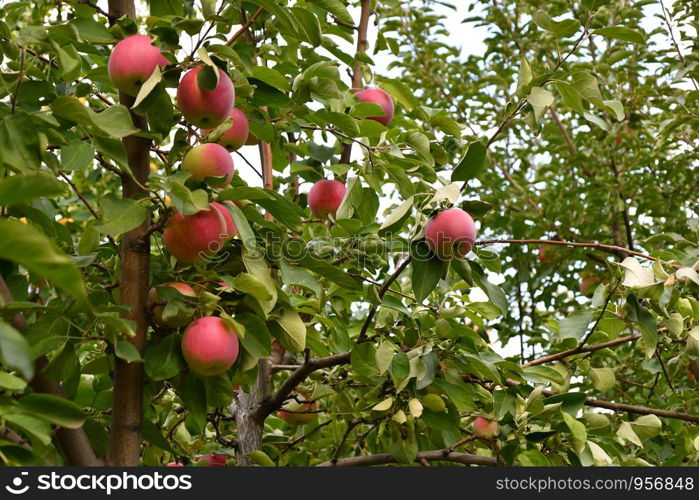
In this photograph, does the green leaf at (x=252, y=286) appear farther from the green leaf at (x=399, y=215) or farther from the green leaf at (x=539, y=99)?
the green leaf at (x=539, y=99)

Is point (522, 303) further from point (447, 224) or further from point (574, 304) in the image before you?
point (447, 224)

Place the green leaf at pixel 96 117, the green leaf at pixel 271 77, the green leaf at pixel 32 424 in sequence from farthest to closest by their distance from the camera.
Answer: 1. the green leaf at pixel 271 77
2. the green leaf at pixel 96 117
3. the green leaf at pixel 32 424

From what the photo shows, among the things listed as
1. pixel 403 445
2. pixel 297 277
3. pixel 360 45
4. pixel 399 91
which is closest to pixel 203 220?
pixel 297 277

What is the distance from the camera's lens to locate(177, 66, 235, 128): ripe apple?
59.0 inches

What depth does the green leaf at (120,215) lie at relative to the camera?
1.37 m

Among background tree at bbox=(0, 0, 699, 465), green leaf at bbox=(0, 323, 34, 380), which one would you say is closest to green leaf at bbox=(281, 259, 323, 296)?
background tree at bbox=(0, 0, 699, 465)

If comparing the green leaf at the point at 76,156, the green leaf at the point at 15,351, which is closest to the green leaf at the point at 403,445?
the green leaf at the point at 76,156

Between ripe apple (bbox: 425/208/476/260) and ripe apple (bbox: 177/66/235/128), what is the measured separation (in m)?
0.47

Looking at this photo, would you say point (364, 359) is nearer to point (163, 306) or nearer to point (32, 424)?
point (163, 306)

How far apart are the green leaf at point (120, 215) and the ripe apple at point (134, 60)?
24 centimetres

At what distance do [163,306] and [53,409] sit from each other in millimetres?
368

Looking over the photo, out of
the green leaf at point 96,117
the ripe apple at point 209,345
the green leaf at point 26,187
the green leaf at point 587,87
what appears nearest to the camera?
the green leaf at point 26,187

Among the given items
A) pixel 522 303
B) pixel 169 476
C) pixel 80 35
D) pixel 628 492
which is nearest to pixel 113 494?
pixel 169 476

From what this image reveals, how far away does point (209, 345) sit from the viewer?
143cm
